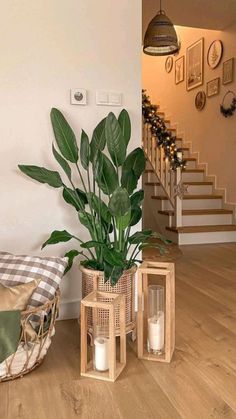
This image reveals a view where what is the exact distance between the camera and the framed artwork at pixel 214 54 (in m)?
5.20

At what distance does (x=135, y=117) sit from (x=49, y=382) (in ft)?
4.95

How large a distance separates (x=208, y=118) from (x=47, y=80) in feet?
13.0

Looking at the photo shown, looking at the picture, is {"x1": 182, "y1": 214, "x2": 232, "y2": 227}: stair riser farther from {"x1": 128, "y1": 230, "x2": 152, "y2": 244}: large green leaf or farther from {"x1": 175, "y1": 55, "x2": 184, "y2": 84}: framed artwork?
{"x1": 128, "y1": 230, "x2": 152, "y2": 244}: large green leaf

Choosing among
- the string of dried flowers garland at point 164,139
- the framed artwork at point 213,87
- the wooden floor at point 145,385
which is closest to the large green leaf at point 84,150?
the wooden floor at point 145,385

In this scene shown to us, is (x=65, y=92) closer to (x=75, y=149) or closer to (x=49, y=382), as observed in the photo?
(x=75, y=149)

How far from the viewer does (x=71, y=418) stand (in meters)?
1.28

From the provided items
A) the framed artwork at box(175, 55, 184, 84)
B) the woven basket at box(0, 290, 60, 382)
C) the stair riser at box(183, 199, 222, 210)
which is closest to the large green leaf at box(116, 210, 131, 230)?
the woven basket at box(0, 290, 60, 382)

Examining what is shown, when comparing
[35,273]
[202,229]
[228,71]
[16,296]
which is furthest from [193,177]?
[16,296]

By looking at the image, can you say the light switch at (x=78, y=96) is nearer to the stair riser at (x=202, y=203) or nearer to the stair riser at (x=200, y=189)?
the stair riser at (x=202, y=203)

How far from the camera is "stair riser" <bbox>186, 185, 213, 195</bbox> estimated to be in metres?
5.34

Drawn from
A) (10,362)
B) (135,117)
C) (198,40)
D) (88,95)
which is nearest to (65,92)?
(88,95)

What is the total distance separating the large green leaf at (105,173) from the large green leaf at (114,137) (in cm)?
6

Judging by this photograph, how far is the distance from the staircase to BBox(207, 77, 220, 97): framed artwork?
1136 millimetres

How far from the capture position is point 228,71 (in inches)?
196
